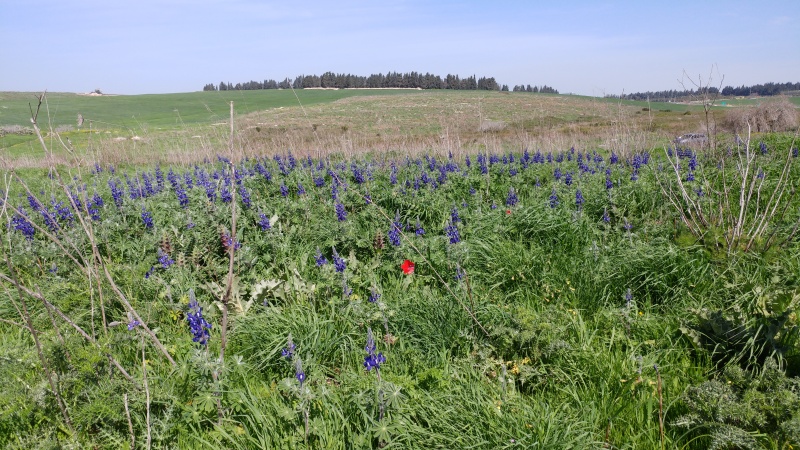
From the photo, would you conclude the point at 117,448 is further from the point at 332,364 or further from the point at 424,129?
the point at 424,129

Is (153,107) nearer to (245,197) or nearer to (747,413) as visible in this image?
(245,197)

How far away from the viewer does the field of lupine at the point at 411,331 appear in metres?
2.27

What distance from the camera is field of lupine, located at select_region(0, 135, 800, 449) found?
7.45 ft

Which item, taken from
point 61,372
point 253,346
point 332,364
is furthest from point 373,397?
point 61,372

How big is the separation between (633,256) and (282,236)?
10.1 ft

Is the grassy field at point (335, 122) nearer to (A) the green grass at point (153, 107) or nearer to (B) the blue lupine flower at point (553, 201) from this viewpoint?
(A) the green grass at point (153, 107)

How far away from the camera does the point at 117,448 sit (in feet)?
7.83

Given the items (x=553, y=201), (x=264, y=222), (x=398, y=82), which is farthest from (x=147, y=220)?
(x=398, y=82)

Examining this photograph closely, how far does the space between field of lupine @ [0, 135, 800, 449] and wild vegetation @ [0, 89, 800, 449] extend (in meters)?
0.02

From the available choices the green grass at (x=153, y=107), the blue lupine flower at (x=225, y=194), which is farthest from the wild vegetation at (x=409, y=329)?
the green grass at (x=153, y=107)

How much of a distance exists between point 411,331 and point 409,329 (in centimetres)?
2

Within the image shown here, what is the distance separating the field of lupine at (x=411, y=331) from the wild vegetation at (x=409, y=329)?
17 mm

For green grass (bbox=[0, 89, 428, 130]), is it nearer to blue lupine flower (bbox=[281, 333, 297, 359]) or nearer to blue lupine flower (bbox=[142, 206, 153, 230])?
blue lupine flower (bbox=[142, 206, 153, 230])

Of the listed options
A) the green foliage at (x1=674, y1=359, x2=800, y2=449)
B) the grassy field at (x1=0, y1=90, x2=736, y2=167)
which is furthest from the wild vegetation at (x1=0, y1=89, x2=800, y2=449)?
the grassy field at (x1=0, y1=90, x2=736, y2=167)
